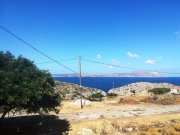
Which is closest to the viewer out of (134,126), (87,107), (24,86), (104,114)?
(24,86)

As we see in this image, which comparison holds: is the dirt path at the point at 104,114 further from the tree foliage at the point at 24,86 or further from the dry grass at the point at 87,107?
the tree foliage at the point at 24,86

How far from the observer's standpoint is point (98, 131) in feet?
105

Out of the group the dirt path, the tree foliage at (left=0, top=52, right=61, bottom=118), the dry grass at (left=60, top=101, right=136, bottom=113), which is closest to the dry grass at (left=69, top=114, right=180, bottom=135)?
the dirt path

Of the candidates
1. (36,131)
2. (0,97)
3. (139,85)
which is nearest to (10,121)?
(36,131)

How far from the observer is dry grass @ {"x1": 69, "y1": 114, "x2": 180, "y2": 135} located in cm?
3181

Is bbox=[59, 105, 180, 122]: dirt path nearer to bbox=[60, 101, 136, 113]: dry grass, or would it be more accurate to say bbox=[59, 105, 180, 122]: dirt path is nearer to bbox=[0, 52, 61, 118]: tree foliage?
bbox=[60, 101, 136, 113]: dry grass

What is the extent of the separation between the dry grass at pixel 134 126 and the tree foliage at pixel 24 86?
533cm

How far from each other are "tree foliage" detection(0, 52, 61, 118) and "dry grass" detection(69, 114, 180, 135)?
210 inches

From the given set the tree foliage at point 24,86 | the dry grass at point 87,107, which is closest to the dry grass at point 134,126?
the tree foliage at point 24,86

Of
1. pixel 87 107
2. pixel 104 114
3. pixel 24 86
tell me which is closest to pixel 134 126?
pixel 104 114

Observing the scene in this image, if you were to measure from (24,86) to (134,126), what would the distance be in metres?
15.7

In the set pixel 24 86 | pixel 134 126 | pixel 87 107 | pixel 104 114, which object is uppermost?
pixel 24 86

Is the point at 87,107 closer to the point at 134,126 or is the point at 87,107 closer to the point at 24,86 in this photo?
the point at 134,126

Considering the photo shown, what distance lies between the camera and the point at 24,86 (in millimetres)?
25531
